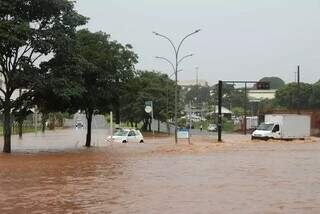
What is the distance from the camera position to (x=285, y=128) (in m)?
59.8

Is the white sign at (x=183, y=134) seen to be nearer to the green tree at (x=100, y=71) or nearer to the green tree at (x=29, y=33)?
the green tree at (x=100, y=71)

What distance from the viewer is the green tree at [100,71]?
4194cm

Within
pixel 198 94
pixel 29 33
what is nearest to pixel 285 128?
pixel 29 33

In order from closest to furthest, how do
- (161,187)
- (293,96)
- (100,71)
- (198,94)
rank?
(161,187), (100,71), (293,96), (198,94)

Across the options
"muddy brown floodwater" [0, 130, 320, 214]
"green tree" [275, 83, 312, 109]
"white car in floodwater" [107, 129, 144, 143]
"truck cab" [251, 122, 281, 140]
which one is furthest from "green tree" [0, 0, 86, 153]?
"green tree" [275, 83, 312, 109]

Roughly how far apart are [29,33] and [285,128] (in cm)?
3133

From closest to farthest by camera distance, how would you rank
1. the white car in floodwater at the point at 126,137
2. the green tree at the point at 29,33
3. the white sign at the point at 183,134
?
the green tree at the point at 29,33
the white car in floodwater at the point at 126,137
the white sign at the point at 183,134

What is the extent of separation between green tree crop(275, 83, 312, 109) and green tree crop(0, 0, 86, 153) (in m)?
97.0

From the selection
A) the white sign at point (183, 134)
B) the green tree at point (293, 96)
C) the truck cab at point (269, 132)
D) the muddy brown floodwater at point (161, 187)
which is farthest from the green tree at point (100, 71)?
the green tree at point (293, 96)

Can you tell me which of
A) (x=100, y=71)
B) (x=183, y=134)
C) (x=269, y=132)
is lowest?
(x=183, y=134)

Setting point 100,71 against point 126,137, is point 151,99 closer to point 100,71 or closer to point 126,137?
point 126,137

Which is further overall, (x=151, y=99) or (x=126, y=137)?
(x=151, y=99)

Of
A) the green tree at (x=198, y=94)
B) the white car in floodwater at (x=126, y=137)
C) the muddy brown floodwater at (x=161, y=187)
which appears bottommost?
the muddy brown floodwater at (x=161, y=187)

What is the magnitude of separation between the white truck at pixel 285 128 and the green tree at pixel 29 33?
26.7 meters
